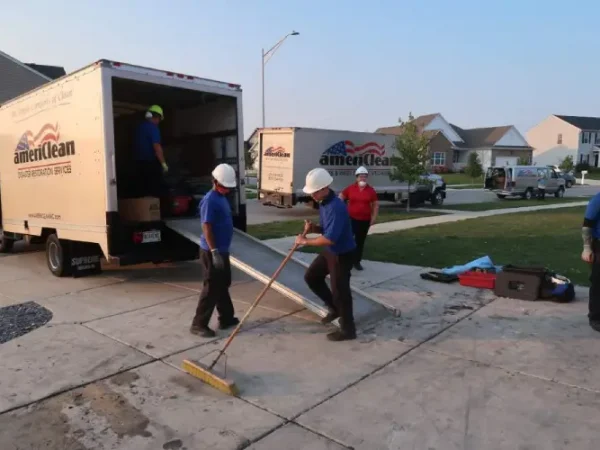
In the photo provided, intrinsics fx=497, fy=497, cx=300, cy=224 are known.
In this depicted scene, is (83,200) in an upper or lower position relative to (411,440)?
upper

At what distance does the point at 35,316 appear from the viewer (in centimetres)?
597

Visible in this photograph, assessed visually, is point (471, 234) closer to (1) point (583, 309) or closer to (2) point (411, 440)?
(1) point (583, 309)

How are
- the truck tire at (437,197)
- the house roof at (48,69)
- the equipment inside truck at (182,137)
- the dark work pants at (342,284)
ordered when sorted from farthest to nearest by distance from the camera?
the house roof at (48,69) → the truck tire at (437,197) → the equipment inside truck at (182,137) → the dark work pants at (342,284)

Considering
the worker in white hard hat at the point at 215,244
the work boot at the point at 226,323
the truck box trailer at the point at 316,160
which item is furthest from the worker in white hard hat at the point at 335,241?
the truck box trailer at the point at 316,160

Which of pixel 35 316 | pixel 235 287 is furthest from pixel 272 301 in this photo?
pixel 35 316

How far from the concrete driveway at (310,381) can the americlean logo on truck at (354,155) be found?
546 inches

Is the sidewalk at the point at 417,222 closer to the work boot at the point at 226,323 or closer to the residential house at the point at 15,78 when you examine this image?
the work boot at the point at 226,323

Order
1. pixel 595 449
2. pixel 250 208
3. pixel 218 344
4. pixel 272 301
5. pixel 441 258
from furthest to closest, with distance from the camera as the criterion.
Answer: pixel 250 208
pixel 441 258
pixel 272 301
pixel 218 344
pixel 595 449

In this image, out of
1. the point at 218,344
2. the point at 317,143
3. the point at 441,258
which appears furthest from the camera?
the point at 317,143

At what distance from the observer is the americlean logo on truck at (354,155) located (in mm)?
19938

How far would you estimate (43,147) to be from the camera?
25.6ft

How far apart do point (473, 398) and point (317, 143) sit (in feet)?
→ 53.1

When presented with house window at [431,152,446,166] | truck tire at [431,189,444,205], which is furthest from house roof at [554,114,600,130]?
truck tire at [431,189,444,205]

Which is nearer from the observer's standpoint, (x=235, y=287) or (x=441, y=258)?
(x=235, y=287)
